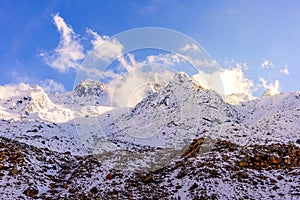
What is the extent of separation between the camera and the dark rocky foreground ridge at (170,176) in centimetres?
2866

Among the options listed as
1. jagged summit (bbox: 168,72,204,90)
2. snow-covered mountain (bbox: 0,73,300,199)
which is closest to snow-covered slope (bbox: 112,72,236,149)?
jagged summit (bbox: 168,72,204,90)

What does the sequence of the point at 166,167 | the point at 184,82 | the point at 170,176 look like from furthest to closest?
1. the point at 184,82
2. the point at 166,167
3. the point at 170,176

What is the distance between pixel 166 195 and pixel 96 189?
604cm

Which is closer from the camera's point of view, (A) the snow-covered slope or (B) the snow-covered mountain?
(B) the snow-covered mountain

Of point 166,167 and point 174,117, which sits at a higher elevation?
point 174,117

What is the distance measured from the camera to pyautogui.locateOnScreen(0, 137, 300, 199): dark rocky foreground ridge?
94.0 ft

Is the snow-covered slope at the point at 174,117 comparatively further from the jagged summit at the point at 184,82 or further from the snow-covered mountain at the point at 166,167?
the snow-covered mountain at the point at 166,167

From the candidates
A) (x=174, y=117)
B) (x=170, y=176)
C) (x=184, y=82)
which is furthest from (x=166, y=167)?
(x=184, y=82)

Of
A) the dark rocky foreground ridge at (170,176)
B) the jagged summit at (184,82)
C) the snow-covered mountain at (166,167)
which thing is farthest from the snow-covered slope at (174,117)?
the dark rocky foreground ridge at (170,176)

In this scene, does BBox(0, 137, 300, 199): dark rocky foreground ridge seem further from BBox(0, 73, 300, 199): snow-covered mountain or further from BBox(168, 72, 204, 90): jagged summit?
BBox(168, 72, 204, 90): jagged summit

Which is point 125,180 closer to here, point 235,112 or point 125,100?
point 125,100

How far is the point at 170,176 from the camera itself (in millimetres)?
33562

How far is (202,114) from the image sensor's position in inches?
3406

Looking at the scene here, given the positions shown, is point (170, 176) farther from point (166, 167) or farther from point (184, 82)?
point (184, 82)
